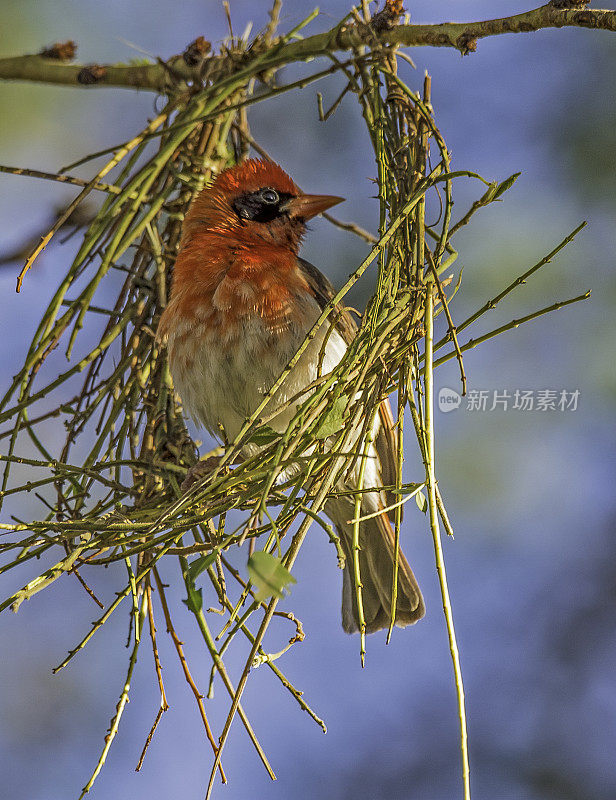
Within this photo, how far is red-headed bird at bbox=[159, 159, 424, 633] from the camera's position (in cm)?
251

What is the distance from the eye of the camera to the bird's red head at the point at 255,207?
2.69 meters

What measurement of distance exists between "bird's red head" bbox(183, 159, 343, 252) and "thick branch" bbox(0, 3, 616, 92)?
0.34m

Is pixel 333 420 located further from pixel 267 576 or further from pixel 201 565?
pixel 267 576

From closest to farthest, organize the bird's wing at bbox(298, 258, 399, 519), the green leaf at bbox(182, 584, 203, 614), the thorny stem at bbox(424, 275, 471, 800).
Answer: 1. the thorny stem at bbox(424, 275, 471, 800)
2. the green leaf at bbox(182, 584, 203, 614)
3. the bird's wing at bbox(298, 258, 399, 519)

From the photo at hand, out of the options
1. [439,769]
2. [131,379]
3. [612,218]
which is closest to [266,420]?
[131,379]

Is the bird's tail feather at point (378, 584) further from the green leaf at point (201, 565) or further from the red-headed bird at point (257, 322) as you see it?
the green leaf at point (201, 565)

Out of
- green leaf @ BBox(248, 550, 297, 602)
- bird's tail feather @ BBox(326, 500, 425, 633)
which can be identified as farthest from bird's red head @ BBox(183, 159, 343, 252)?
green leaf @ BBox(248, 550, 297, 602)

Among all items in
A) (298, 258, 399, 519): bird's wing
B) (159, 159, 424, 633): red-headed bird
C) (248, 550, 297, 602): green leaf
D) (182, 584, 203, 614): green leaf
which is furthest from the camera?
(298, 258, 399, 519): bird's wing

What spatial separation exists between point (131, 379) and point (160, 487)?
1.07 ft

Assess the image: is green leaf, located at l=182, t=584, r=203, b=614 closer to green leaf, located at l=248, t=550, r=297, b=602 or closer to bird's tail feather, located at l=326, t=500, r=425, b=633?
green leaf, located at l=248, t=550, r=297, b=602

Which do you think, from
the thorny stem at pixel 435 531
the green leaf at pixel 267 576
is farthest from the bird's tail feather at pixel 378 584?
the green leaf at pixel 267 576

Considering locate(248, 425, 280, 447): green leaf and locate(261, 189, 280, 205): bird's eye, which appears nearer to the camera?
locate(248, 425, 280, 447): green leaf

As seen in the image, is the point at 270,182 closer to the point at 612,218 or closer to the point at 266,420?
the point at 266,420

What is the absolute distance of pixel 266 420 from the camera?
1679mm
